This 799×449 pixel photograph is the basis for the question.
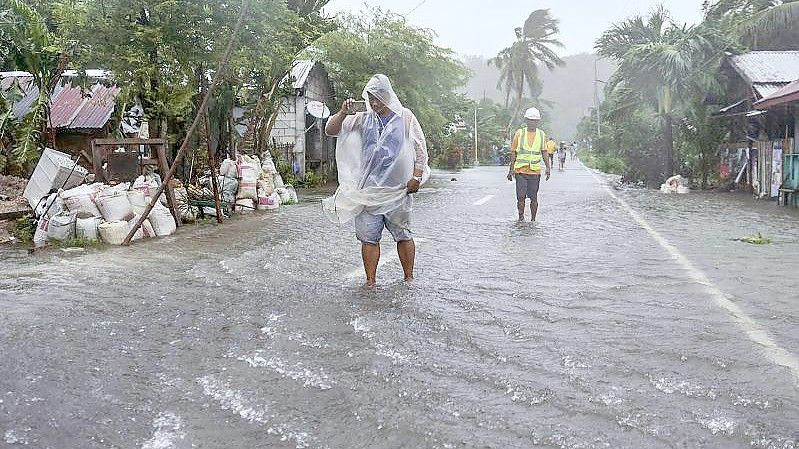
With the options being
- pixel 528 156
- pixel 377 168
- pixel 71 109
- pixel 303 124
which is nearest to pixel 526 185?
pixel 528 156

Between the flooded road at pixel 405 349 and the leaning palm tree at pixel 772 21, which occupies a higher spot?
the leaning palm tree at pixel 772 21

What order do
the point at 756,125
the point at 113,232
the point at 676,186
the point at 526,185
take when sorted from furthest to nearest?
the point at 676,186, the point at 756,125, the point at 526,185, the point at 113,232

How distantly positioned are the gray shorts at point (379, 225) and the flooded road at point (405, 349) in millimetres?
430

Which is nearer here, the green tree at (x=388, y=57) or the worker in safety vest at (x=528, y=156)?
the worker in safety vest at (x=528, y=156)

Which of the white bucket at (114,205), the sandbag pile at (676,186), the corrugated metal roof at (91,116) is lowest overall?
the sandbag pile at (676,186)

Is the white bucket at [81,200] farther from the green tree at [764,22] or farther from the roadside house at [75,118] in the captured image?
the green tree at [764,22]

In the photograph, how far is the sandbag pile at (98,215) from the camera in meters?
10.0

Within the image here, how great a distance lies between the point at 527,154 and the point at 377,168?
17.7ft

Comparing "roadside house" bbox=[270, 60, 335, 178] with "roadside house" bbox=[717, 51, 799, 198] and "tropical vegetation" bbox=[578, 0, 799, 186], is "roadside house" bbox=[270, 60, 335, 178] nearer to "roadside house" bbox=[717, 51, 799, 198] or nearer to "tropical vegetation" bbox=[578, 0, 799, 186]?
"tropical vegetation" bbox=[578, 0, 799, 186]

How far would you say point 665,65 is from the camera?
21656 mm

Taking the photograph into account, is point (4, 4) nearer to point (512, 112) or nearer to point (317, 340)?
point (317, 340)

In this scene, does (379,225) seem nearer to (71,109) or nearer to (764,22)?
(71,109)

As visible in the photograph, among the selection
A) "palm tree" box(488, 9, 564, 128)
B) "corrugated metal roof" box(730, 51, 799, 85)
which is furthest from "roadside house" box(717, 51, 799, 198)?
"palm tree" box(488, 9, 564, 128)

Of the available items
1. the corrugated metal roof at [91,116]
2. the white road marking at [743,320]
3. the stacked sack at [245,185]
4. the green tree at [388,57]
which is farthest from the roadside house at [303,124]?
the white road marking at [743,320]
